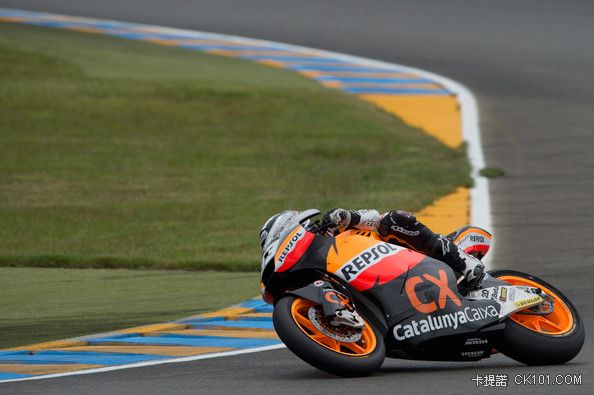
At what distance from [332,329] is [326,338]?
66mm

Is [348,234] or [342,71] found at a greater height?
[348,234]

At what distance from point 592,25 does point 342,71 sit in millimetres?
5049

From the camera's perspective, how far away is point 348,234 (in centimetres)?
859

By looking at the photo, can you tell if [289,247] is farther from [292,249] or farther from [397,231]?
[397,231]

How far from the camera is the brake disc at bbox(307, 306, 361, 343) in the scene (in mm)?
8070

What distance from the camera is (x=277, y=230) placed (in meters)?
8.48

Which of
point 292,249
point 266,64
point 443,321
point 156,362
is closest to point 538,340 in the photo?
point 443,321

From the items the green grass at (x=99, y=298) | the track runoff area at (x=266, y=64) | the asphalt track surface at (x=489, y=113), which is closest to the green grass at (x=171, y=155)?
the track runoff area at (x=266, y=64)

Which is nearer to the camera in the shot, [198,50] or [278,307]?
[278,307]

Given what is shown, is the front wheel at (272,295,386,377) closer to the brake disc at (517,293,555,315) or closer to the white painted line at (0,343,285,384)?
the brake disc at (517,293,555,315)

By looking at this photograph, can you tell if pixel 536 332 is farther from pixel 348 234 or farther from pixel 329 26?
pixel 329 26

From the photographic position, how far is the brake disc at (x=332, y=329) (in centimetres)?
807

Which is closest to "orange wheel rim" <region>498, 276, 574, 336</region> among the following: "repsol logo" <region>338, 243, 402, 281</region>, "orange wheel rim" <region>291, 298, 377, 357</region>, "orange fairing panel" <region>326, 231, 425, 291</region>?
"orange fairing panel" <region>326, 231, 425, 291</region>

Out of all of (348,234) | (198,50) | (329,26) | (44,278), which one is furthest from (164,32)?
(348,234)
